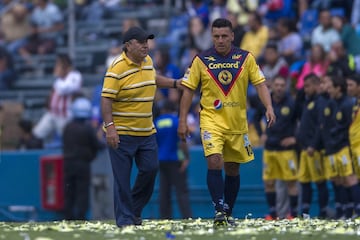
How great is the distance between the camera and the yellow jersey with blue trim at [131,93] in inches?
551

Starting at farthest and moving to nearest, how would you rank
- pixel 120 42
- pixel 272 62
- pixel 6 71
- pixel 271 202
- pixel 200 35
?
pixel 6 71 → pixel 120 42 → pixel 200 35 → pixel 272 62 → pixel 271 202

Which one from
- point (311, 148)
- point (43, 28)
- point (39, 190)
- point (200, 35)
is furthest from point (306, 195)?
point (43, 28)

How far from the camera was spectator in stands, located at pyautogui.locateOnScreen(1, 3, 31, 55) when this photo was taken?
93.0 feet

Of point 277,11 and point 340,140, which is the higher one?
point 277,11

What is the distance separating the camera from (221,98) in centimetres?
1410

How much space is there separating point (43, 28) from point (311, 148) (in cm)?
1143

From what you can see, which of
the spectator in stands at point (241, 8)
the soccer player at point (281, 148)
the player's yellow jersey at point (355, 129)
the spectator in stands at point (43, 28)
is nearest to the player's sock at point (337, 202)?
the soccer player at point (281, 148)

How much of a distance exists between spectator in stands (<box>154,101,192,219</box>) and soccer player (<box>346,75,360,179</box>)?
3.73m

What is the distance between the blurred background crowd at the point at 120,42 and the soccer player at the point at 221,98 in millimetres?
5236

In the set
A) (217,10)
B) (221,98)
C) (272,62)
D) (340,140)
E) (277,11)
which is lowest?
(340,140)

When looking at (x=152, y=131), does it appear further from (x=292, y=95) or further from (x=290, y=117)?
(x=292, y=95)

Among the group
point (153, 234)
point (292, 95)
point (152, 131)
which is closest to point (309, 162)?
point (292, 95)

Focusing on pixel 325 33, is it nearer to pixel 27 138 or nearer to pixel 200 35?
pixel 200 35

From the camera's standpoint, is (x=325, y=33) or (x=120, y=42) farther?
(x=120, y=42)
